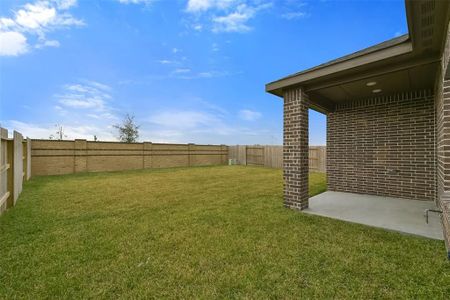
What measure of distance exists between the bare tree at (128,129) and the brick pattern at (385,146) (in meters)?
18.6

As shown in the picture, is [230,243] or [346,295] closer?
[346,295]

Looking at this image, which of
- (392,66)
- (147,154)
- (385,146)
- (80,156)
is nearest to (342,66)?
(392,66)

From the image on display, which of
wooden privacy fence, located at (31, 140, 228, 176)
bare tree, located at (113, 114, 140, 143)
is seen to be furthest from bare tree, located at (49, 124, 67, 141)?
wooden privacy fence, located at (31, 140, 228, 176)

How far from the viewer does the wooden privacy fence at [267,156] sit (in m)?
13.2

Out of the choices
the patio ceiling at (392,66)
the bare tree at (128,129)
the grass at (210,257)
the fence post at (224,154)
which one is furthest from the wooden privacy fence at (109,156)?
the patio ceiling at (392,66)

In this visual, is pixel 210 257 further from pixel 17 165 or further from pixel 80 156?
pixel 80 156

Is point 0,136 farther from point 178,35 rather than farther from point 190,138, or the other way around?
point 190,138

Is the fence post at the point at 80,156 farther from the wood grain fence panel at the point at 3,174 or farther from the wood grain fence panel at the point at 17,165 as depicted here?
the wood grain fence panel at the point at 3,174

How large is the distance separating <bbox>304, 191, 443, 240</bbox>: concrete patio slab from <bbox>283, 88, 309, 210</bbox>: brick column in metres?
0.37

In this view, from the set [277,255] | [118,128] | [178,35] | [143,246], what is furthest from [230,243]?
[118,128]

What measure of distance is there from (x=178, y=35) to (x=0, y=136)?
8426mm

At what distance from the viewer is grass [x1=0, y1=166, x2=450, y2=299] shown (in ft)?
6.43

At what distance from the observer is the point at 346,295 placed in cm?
185

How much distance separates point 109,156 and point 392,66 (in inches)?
545
